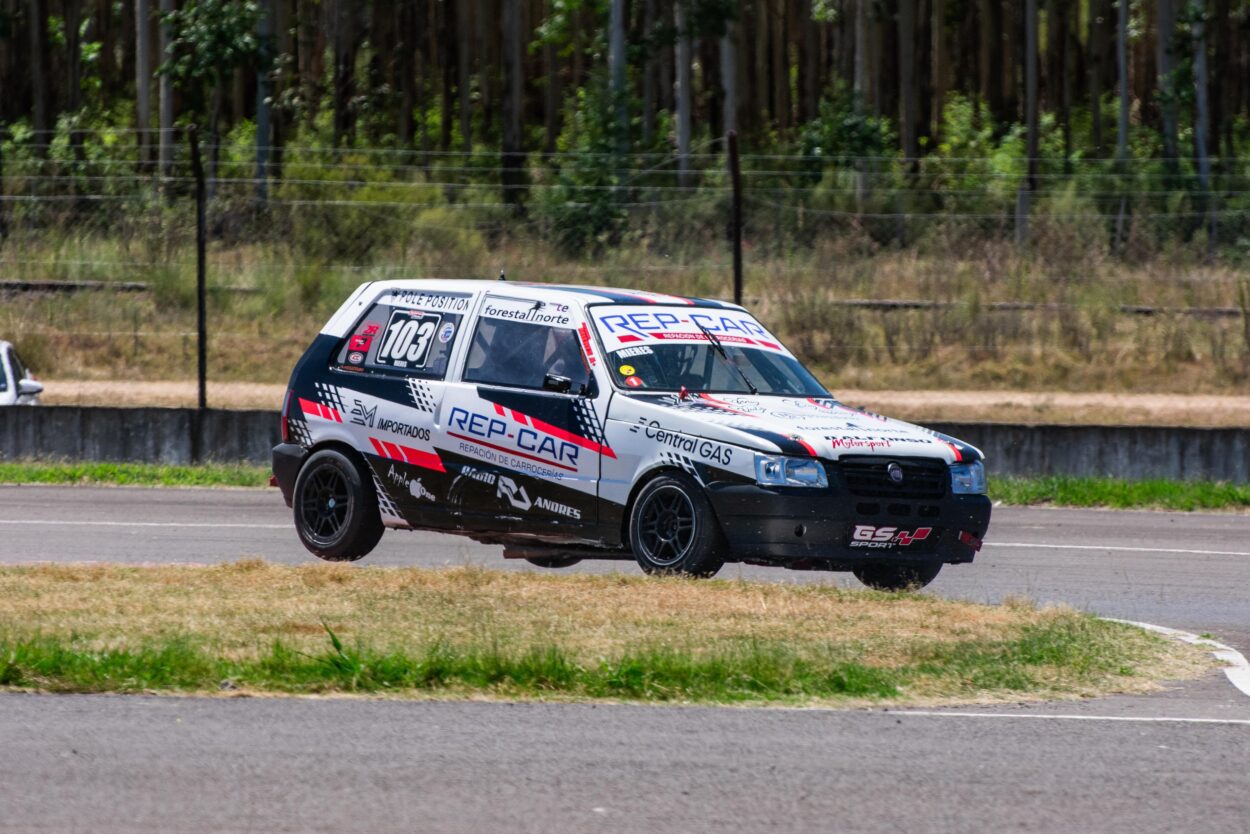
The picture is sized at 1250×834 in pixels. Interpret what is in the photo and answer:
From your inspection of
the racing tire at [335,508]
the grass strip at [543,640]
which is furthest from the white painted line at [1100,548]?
the racing tire at [335,508]

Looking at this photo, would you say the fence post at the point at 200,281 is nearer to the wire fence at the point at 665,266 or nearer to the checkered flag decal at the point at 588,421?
the wire fence at the point at 665,266

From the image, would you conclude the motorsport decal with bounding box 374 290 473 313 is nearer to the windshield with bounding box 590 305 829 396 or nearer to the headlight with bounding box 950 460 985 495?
the windshield with bounding box 590 305 829 396

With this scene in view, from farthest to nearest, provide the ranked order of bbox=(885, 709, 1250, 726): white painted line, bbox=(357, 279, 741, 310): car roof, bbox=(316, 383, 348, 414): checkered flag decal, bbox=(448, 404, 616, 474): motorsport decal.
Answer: bbox=(316, 383, 348, 414): checkered flag decal
bbox=(357, 279, 741, 310): car roof
bbox=(448, 404, 616, 474): motorsport decal
bbox=(885, 709, 1250, 726): white painted line

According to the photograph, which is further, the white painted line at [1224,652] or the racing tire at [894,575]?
the racing tire at [894,575]

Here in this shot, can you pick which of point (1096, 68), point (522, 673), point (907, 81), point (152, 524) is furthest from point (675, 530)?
point (1096, 68)

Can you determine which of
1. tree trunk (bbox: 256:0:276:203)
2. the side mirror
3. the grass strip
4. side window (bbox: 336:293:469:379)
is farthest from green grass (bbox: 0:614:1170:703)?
tree trunk (bbox: 256:0:276:203)

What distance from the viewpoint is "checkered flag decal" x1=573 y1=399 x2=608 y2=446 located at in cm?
1102

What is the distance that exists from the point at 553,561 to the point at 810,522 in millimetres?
2181

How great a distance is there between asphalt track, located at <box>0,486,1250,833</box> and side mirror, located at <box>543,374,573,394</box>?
3.77 meters

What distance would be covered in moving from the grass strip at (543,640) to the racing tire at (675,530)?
0.29 meters

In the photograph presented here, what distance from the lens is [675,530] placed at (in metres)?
10.7

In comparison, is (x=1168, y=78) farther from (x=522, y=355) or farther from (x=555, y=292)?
(x=522, y=355)

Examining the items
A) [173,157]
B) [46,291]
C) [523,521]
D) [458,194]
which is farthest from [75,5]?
[523,521]

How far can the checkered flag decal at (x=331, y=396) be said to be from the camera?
12168 millimetres
